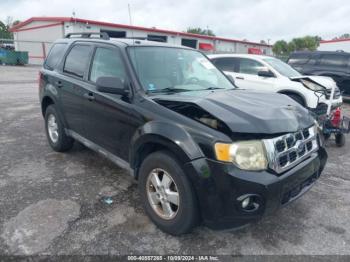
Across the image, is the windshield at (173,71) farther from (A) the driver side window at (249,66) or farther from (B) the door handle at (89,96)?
(A) the driver side window at (249,66)

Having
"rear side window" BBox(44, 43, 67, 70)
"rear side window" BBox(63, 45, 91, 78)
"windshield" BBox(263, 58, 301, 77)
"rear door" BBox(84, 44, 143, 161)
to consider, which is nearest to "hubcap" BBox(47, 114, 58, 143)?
"rear side window" BBox(44, 43, 67, 70)

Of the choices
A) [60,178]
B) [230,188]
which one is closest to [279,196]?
[230,188]

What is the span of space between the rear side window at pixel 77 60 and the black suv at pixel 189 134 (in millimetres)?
28

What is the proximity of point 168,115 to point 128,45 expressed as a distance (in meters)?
1.30

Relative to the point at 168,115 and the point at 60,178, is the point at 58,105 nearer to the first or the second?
the point at 60,178

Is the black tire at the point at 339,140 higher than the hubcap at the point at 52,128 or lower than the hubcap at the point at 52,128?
lower

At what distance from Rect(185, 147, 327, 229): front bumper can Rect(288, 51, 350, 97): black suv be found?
1009 centimetres

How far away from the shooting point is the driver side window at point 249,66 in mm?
8172

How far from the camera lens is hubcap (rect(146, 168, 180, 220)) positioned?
285 centimetres

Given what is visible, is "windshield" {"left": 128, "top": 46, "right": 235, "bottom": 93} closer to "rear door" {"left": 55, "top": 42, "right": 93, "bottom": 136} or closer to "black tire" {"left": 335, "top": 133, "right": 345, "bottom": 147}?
"rear door" {"left": 55, "top": 42, "right": 93, "bottom": 136}

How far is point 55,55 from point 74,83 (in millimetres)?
1190

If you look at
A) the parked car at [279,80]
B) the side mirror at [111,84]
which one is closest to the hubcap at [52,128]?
the side mirror at [111,84]

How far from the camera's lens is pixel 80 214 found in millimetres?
3268

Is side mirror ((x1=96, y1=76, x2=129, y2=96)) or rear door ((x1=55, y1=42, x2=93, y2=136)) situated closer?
side mirror ((x1=96, y1=76, x2=129, y2=96))
